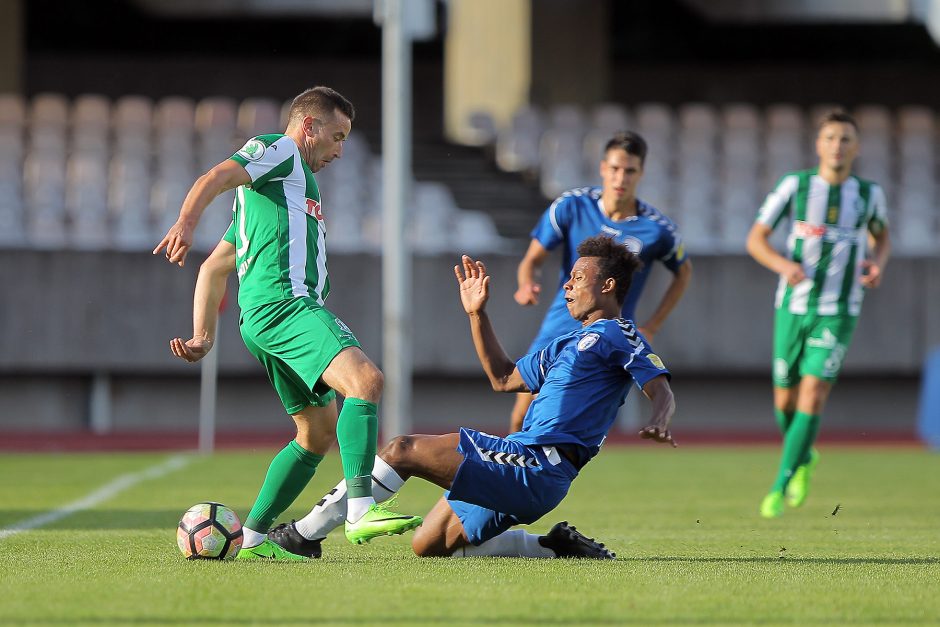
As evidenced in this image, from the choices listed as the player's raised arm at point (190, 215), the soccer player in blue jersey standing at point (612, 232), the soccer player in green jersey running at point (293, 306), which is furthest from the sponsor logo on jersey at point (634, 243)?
the player's raised arm at point (190, 215)

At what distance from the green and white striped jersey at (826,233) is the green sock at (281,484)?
3.88m

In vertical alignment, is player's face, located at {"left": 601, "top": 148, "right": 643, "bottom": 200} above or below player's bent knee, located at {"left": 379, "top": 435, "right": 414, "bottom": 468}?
above

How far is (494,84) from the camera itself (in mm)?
21938

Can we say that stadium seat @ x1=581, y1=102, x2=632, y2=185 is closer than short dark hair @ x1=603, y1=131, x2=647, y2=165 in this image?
No

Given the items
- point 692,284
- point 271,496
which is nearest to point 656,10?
point 692,284

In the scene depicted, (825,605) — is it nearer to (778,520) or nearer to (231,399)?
(778,520)

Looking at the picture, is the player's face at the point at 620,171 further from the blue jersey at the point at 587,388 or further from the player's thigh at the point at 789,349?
the blue jersey at the point at 587,388

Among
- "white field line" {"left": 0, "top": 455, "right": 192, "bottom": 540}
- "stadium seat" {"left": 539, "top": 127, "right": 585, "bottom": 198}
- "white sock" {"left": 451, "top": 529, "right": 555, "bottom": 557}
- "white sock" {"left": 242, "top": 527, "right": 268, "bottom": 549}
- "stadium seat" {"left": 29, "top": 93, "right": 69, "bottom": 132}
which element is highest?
"stadium seat" {"left": 29, "top": 93, "right": 69, "bottom": 132}

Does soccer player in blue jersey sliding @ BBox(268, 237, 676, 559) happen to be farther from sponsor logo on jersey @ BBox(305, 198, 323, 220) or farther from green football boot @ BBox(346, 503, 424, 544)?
sponsor logo on jersey @ BBox(305, 198, 323, 220)

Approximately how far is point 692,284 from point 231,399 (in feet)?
18.5

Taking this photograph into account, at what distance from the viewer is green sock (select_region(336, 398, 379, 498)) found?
16.8 ft

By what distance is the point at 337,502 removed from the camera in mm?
5359

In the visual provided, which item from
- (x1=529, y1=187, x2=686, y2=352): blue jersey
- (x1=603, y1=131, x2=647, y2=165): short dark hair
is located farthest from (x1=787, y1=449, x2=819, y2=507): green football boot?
(x1=603, y1=131, x2=647, y2=165): short dark hair

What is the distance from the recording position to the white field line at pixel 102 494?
22.8ft
